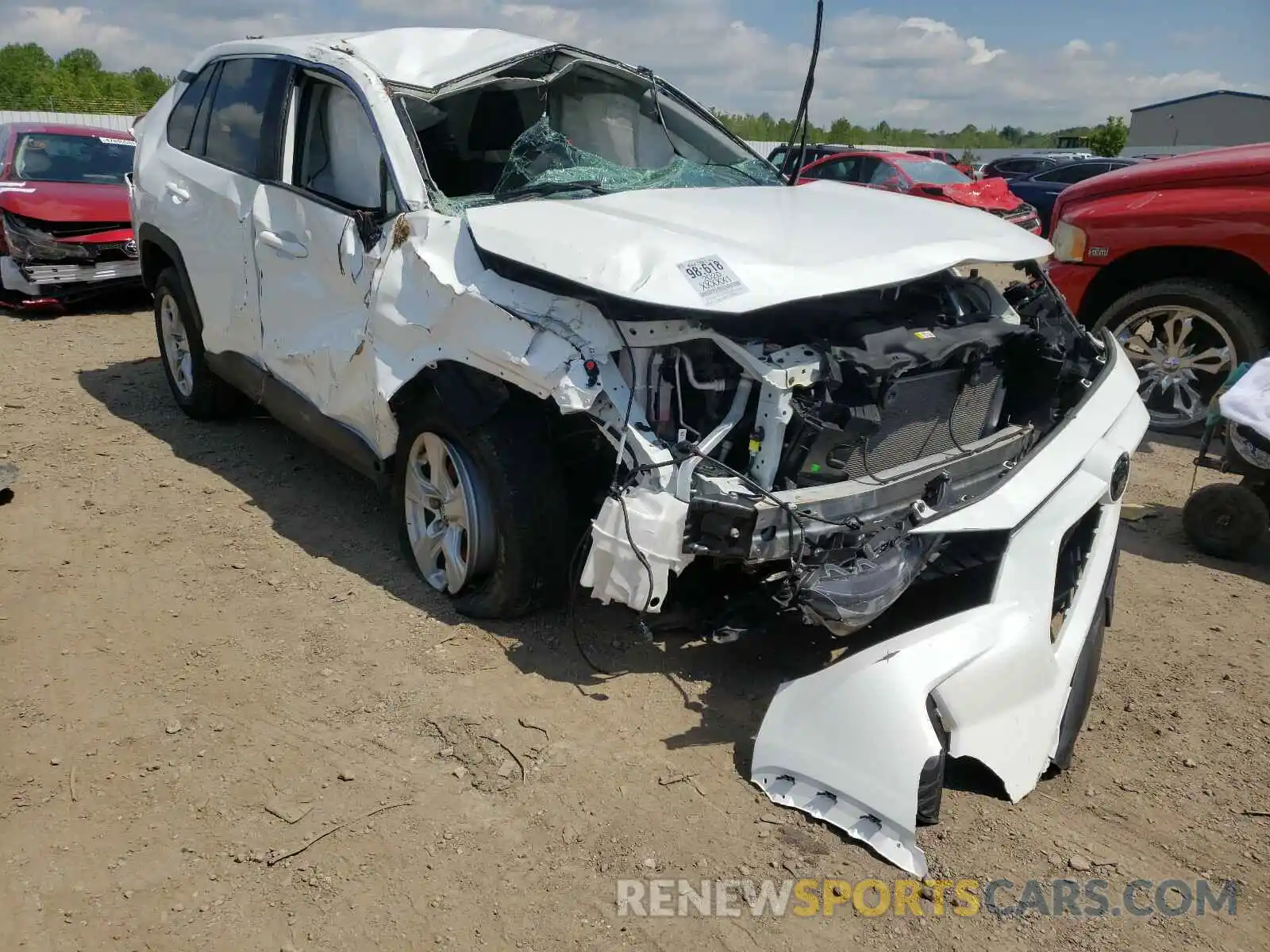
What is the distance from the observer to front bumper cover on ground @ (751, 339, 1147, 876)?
→ 8.55 feet

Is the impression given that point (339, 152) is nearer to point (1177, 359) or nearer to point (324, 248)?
point (324, 248)

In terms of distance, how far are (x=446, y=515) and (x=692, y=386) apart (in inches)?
45.7

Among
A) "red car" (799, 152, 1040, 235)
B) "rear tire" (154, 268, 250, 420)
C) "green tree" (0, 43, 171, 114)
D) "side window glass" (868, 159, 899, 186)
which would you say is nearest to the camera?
"rear tire" (154, 268, 250, 420)

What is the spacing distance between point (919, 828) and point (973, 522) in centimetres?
87

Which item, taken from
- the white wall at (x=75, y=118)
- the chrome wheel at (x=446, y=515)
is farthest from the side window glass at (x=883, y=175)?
the white wall at (x=75, y=118)

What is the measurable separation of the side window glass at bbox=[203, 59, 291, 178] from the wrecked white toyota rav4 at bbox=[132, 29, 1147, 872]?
28 mm

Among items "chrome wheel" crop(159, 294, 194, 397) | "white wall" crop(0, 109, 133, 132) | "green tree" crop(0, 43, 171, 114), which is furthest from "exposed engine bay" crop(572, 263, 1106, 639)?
"green tree" crop(0, 43, 171, 114)

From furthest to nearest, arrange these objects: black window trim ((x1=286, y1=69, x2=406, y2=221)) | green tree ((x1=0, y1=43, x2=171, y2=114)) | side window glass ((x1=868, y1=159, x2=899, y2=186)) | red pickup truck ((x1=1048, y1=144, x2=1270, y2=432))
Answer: green tree ((x1=0, y1=43, x2=171, y2=114)) → side window glass ((x1=868, y1=159, x2=899, y2=186)) → red pickup truck ((x1=1048, y1=144, x2=1270, y2=432)) → black window trim ((x1=286, y1=69, x2=406, y2=221))

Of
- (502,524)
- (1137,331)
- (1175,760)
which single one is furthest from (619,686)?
(1137,331)

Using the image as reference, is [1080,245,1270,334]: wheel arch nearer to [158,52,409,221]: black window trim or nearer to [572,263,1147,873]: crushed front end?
[572,263,1147,873]: crushed front end

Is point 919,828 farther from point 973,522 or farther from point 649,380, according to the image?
point 649,380

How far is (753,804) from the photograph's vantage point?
110 inches

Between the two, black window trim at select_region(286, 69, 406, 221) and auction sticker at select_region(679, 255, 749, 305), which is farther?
black window trim at select_region(286, 69, 406, 221)

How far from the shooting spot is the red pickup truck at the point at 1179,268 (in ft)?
19.1
